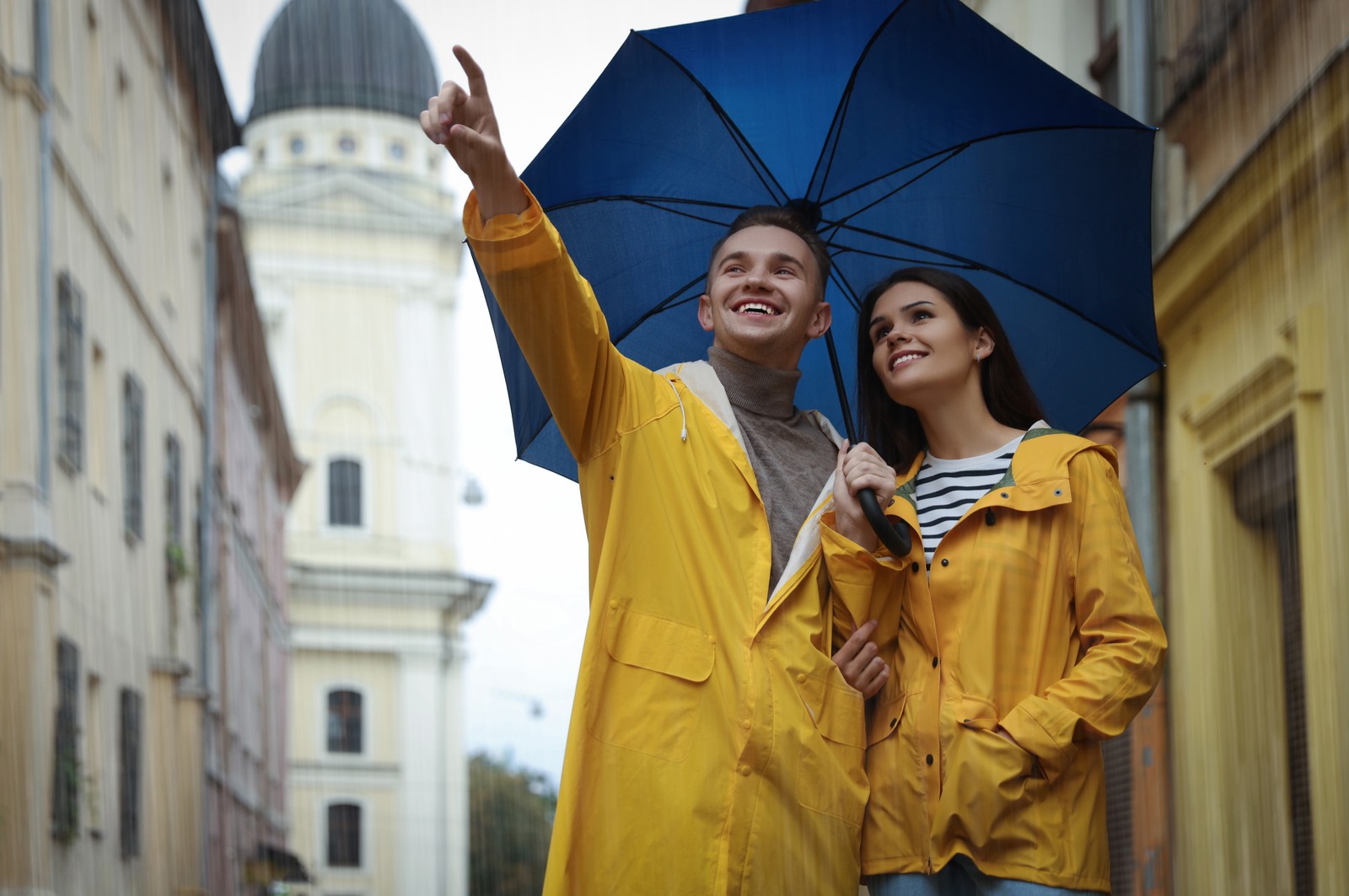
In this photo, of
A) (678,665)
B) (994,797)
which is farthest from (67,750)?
(994,797)

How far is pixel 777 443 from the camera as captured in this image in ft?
12.4

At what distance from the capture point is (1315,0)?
26.3 ft

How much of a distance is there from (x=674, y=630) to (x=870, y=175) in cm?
148

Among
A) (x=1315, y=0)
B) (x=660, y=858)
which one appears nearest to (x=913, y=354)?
(x=660, y=858)

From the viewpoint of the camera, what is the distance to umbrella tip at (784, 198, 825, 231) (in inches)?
174

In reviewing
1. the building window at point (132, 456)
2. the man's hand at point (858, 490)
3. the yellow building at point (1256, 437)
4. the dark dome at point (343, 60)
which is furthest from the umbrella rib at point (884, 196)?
the dark dome at point (343, 60)

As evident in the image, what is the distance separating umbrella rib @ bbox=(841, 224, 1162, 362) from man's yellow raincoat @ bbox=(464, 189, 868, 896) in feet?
3.58

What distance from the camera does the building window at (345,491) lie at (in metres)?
61.4

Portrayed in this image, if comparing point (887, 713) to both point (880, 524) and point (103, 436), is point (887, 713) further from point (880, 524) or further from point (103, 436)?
point (103, 436)

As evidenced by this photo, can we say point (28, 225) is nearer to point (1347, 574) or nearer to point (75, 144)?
point (75, 144)

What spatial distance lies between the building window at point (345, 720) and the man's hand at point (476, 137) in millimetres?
54885

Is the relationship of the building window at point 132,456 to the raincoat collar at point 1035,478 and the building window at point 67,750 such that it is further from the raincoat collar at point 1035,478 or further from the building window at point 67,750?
the raincoat collar at point 1035,478

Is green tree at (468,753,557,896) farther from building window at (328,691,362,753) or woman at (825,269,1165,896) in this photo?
woman at (825,269,1165,896)

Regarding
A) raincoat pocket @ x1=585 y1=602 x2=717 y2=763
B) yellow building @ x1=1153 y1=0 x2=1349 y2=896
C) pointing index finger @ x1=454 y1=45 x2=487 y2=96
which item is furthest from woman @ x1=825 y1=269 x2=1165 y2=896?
yellow building @ x1=1153 y1=0 x2=1349 y2=896
